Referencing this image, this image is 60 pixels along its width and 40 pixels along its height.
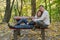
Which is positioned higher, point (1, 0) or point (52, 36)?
point (1, 0)

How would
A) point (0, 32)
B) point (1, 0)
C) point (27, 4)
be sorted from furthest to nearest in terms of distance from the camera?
point (1, 0) → point (27, 4) → point (0, 32)

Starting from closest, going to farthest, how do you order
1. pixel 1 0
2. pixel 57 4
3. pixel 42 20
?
pixel 42 20 < pixel 57 4 < pixel 1 0

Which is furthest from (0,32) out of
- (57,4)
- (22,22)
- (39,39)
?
(57,4)

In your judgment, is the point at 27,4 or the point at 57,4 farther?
the point at 27,4

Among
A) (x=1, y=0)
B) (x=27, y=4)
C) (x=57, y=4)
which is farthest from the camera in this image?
(x=1, y=0)

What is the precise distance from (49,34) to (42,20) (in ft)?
8.50

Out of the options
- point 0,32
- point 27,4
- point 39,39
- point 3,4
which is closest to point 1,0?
point 3,4

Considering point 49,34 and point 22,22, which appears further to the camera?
point 49,34

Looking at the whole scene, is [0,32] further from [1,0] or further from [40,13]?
[1,0]

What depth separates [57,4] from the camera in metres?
17.1

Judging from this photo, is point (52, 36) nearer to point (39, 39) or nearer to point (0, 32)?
point (39, 39)

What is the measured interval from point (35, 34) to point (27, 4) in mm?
14309

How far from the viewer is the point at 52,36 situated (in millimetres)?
9594

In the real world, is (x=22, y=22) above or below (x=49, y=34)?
above
